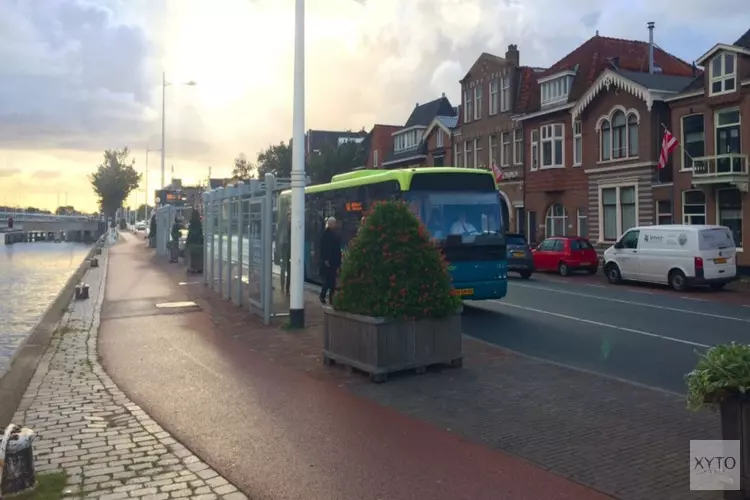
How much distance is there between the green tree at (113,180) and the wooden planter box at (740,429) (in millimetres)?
72816

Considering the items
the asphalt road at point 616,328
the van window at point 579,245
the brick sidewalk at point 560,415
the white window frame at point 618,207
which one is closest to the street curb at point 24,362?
the brick sidewalk at point 560,415

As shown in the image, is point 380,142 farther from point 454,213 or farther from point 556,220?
point 454,213

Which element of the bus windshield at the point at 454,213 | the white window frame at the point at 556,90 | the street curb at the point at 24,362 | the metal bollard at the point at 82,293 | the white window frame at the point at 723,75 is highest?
the white window frame at the point at 556,90

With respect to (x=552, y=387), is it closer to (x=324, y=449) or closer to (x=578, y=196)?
(x=324, y=449)

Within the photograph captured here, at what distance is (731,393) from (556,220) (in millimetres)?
34837

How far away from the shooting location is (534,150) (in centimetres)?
3994

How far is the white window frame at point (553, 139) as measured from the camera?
1481 inches

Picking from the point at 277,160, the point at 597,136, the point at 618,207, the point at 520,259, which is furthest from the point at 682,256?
the point at 277,160

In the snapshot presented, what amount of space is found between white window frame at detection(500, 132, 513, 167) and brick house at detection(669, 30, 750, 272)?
13036 mm

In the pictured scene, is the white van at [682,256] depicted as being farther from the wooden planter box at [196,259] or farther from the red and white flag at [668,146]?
the wooden planter box at [196,259]

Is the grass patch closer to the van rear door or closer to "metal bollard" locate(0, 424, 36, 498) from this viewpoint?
"metal bollard" locate(0, 424, 36, 498)

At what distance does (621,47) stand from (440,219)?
30.5m

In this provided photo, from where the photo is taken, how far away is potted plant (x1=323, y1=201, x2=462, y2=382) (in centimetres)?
845

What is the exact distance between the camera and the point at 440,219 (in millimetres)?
14594
